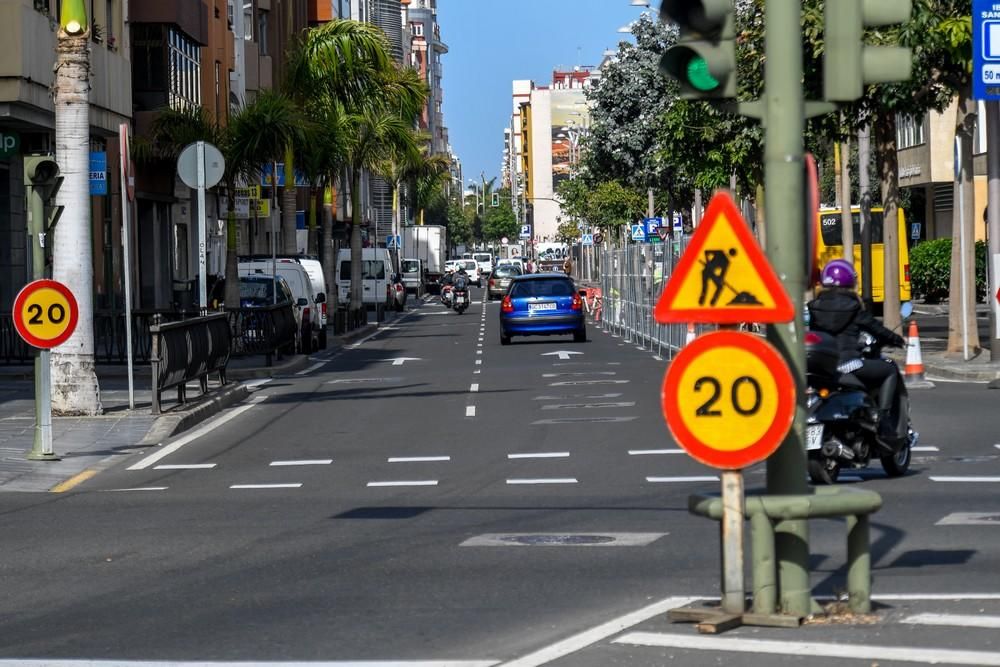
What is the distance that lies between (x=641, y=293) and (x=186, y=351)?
62.9ft

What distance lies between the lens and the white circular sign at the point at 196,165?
80.3ft

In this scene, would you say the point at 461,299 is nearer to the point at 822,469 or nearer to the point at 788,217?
the point at 822,469

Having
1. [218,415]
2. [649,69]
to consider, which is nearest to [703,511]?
[218,415]

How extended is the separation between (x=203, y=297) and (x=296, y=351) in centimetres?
1139

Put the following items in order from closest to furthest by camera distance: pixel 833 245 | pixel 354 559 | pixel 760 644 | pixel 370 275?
1. pixel 760 644
2. pixel 354 559
3. pixel 833 245
4. pixel 370 275

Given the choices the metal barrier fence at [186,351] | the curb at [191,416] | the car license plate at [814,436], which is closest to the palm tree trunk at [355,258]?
the metal barrier fence at [186,351]

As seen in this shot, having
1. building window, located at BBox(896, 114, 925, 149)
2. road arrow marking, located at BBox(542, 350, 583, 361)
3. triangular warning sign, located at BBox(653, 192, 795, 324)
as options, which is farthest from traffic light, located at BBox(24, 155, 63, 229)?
building window, located at BBox(896, 114, 925, 149)

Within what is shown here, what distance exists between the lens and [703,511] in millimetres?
7602

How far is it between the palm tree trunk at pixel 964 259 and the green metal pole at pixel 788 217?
20820 millimetres

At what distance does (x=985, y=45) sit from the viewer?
78.8 ft

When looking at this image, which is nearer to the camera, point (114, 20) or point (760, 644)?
point (760, 644)

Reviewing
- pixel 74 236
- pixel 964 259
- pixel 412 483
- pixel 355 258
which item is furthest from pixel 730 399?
pixel 355 258

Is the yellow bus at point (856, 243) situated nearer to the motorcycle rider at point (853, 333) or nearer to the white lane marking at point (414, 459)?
the white lane marking at point (414, 459)

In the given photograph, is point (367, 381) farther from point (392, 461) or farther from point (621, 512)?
point (621, 512)
